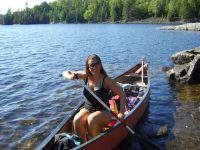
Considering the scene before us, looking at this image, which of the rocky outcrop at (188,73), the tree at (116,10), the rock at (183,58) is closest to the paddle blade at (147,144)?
the rocky outcrop at (188,73)

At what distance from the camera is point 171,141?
12086 millimetres

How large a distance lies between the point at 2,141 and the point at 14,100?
17.1 ft

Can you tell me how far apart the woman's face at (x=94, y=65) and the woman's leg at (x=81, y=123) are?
1.26m

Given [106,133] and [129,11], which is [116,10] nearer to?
[129,11]

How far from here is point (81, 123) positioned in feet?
31.8

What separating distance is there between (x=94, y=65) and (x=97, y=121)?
1578 millimetres

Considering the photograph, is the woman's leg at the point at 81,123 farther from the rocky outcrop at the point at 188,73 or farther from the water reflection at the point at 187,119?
the rocky outcrop at the point at 188,73

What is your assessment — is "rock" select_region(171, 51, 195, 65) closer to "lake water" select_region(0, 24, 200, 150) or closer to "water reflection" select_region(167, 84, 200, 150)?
"lake water" select_region(0, 24, 200, 150)

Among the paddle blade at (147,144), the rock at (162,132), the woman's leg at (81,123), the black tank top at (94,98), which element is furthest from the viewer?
the rock at (162,132)

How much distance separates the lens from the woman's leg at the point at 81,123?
965cm

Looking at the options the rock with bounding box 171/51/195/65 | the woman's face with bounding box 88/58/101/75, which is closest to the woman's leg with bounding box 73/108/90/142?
the woman's face with bounding box 88/58/101/75

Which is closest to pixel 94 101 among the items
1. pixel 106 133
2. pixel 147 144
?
pixel 106 133

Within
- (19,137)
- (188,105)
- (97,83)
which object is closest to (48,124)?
(19,137)

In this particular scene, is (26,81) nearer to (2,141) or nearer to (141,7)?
(2,141)
